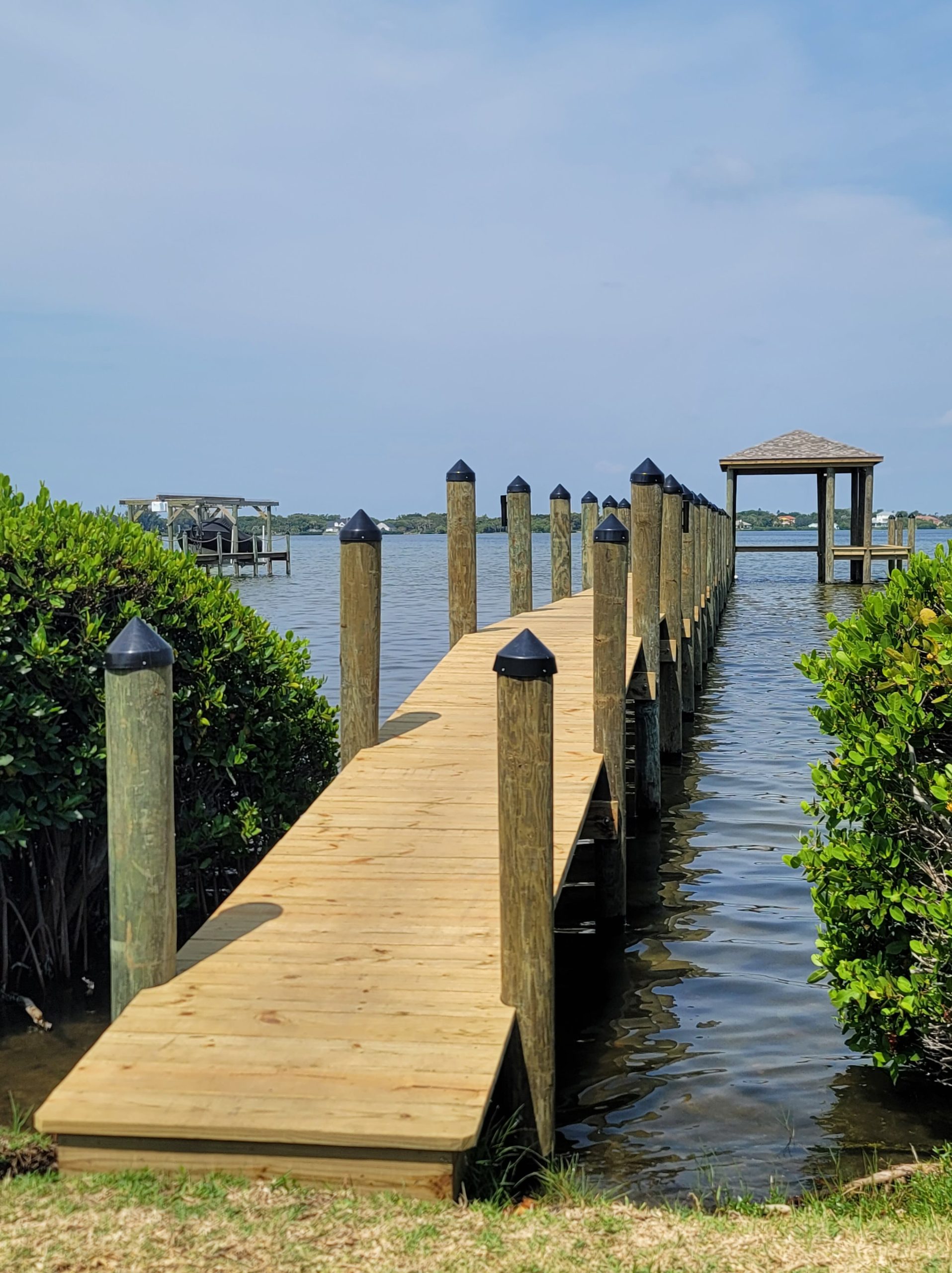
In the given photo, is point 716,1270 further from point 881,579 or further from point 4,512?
point 881,579

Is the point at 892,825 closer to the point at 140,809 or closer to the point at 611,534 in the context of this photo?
the point at 140,809

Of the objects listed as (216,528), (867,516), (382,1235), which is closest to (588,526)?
(382,1235)

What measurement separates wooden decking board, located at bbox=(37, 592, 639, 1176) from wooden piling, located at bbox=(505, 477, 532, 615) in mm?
6771

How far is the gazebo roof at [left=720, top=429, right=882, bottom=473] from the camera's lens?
36.0 meters

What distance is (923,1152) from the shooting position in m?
5.14

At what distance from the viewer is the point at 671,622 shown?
1309 cm

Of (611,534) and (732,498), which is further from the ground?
(732,498)

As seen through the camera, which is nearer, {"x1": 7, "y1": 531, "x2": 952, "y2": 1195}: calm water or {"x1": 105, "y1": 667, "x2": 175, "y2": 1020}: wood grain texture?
{"x1": 105, "y1": 667, "x2": 175, "y2": 1020}: wood grain texture

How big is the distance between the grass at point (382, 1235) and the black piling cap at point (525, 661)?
5.42ft

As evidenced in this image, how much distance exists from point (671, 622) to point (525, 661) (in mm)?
Answer: 8866

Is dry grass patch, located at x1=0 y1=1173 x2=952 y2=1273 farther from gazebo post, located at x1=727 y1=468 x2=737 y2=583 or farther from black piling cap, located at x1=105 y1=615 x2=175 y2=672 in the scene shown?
gazebo post, located at x1=727 y1=468 x2=737 y2=583

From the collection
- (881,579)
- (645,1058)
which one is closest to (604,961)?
(645,1058)

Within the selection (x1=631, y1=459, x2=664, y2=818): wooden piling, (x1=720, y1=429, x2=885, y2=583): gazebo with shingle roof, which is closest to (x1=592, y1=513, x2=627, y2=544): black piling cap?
(x1=631, y1=459, x2=664, y2=818): wooden piling

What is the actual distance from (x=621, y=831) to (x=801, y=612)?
25.1 metres
